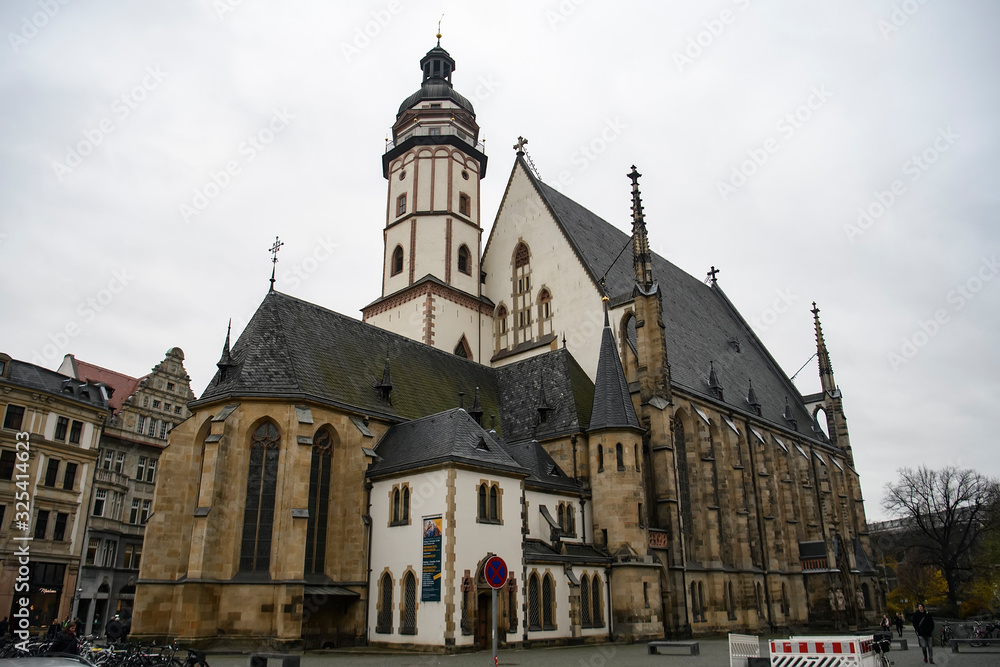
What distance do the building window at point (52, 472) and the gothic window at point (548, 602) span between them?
81.5 feet

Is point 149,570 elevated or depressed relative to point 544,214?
depressed

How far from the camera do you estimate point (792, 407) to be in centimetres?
5066

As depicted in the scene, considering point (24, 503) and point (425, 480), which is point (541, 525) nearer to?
point (425, 480)

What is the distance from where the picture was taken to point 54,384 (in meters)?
35.9

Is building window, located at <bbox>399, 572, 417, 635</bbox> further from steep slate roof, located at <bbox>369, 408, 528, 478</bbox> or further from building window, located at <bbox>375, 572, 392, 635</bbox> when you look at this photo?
steep slate roof, located at <bbox>369, 408, 528, 478</bbox>

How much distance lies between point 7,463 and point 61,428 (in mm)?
3241

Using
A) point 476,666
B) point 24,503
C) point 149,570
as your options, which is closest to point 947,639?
point 476,666

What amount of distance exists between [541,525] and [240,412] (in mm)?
11022

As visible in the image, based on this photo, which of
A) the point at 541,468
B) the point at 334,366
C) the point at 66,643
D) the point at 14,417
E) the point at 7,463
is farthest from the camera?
the point at 14,417

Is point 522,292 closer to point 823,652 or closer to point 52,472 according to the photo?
point 52,472

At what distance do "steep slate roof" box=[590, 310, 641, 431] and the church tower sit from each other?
9.68 metres

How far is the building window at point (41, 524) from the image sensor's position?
112ft

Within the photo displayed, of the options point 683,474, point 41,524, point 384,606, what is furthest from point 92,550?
point 683,474

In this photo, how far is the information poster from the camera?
2139cm
